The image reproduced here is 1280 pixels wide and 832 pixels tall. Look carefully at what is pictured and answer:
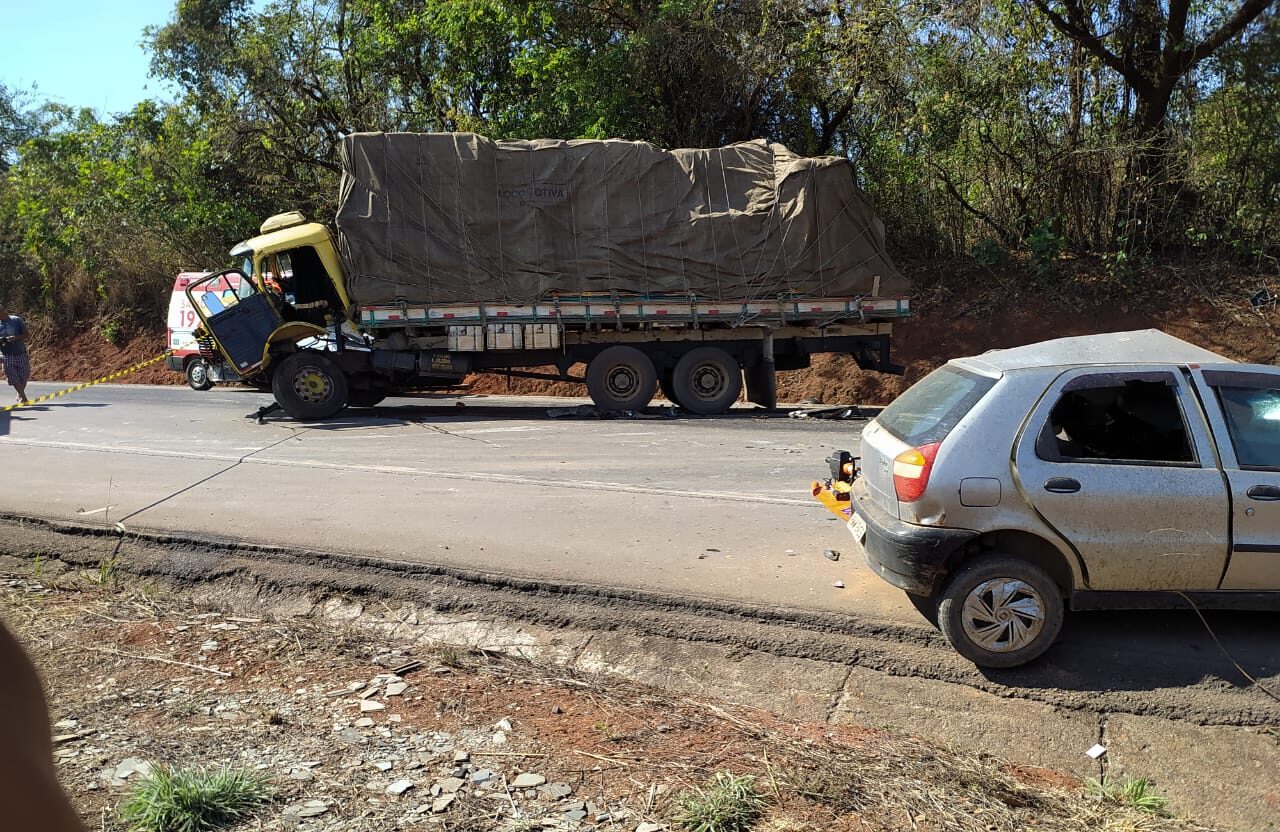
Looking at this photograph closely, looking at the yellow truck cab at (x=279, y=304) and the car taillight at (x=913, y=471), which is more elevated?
the yellow truck cab at (x=279, y=304)

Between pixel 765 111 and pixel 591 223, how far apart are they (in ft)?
25.9

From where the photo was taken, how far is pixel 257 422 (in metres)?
12.5

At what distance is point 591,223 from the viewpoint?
13.4 meters

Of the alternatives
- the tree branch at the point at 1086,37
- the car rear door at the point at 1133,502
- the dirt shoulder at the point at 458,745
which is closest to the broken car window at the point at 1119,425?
the car rear door at the point at 1133,502

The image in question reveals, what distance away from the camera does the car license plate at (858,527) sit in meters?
5.05

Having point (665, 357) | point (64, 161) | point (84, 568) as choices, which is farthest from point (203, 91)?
point (84, 568)

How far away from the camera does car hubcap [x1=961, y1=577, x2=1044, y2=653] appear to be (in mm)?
4496

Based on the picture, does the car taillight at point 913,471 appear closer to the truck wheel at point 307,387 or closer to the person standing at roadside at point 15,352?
the truck wheel at point 307,387

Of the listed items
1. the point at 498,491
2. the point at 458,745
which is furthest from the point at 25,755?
the point at 498,491

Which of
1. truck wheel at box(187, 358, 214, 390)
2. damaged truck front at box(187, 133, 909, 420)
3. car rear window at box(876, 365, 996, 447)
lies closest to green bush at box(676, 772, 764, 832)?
car rear window at box(876, 365, 996, 447)

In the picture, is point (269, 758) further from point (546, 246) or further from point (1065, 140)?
point (1065, 140)

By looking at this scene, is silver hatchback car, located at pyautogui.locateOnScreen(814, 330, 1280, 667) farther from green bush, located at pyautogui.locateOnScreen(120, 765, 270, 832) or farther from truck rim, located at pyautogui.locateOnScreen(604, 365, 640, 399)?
truck rim, located at pyautogui.locateOnScreen(604, 365, 640, 399)

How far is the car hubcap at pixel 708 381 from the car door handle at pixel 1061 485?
9368mm

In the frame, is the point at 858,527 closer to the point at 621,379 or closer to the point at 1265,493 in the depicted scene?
the point at 1265,493
